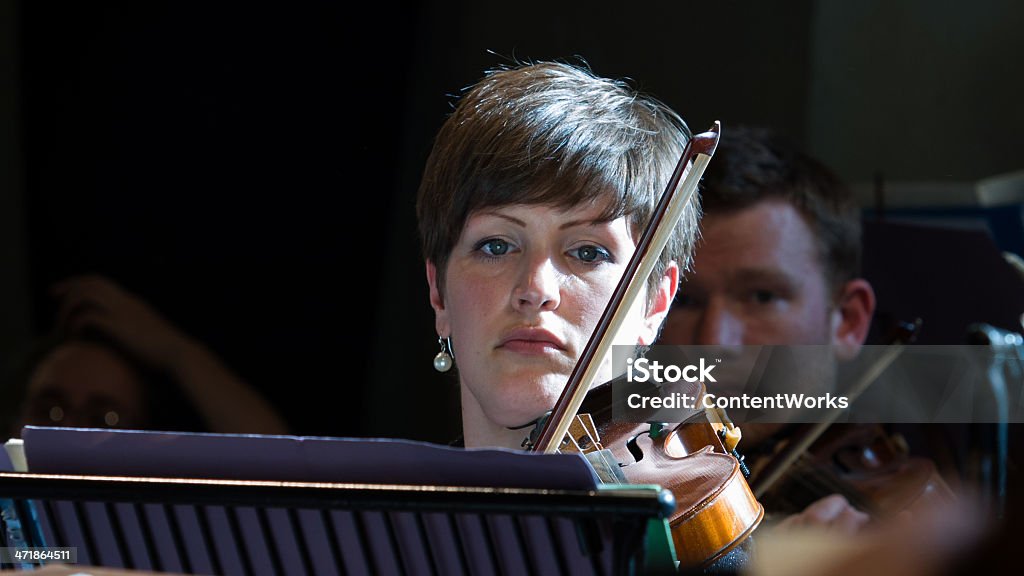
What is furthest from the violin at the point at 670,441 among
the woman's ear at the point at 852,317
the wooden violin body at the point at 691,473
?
the woman's ear at the point at 852,317

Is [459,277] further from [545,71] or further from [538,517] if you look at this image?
[538,517]

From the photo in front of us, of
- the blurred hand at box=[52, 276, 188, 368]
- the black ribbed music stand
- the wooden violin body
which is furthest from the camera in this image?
the blurred hand at box=[52, 276, 188, 368]

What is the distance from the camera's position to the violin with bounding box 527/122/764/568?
3.58ft

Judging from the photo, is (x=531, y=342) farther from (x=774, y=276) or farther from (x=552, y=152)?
(x=774, y=276)

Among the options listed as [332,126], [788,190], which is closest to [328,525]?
[788,190]

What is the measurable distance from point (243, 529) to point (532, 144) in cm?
52

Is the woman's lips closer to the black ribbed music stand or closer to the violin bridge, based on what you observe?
the violin bridge

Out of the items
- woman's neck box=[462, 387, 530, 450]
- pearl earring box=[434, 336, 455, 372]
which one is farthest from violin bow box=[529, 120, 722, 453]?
pearl earring box=[434, 336, 455, 372]

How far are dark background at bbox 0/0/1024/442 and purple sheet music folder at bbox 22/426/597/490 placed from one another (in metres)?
1.02

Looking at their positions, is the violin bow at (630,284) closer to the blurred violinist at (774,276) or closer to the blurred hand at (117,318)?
the blurred violinist at (774,276)

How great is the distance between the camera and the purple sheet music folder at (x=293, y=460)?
0.83 meters

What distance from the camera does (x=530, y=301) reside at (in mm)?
1252

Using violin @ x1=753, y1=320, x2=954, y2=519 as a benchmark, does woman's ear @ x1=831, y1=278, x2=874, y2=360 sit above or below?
above

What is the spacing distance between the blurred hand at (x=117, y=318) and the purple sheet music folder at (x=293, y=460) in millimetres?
1578
